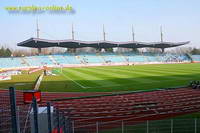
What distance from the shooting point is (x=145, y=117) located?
1217 centimetres

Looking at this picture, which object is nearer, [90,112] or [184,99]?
[90,112]

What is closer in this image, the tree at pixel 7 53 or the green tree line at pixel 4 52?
the green tree line at pixel 4 52

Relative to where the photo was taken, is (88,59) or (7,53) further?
(7,53)

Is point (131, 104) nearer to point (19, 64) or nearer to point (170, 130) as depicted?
point (170, 130)

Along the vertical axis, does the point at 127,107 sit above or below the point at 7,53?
below

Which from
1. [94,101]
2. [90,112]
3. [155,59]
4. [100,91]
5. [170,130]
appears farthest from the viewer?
[155,59]

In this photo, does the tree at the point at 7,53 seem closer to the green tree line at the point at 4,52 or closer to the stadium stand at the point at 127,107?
the green tree line at the point at 4,52

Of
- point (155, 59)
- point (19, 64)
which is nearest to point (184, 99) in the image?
point (19, 64)

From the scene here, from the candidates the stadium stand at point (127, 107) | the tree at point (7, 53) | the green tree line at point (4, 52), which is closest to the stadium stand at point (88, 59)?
the green tree line at point (4, 52)

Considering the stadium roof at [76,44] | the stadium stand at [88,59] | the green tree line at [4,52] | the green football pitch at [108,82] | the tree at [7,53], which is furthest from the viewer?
the tree at [7,53]

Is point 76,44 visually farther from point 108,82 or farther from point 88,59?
point 108,82

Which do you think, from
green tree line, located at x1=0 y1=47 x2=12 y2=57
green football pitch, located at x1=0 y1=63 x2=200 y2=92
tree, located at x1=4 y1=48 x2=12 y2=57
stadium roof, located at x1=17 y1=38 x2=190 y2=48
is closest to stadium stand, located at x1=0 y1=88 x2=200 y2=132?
green football pitch, located at x1=0 y1=63 x2=200 y2=92

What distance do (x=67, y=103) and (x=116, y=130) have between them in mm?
6098

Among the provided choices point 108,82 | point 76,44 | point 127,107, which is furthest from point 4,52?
point 127,107
